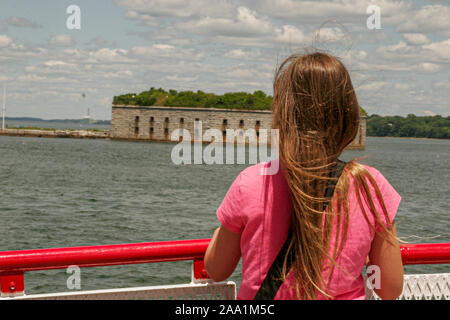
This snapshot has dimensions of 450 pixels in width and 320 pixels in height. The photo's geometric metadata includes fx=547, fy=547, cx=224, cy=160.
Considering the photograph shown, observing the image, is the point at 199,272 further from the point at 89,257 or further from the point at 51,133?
the point at 51,133

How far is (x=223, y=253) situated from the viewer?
1.69m

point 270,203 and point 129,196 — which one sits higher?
point 270,203

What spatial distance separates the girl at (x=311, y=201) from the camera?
4.99 feet

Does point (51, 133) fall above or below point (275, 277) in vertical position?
below

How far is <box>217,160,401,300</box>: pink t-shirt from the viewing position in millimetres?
1547

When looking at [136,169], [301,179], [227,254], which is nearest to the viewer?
[301,179]

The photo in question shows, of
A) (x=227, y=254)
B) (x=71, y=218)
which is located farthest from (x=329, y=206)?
(x=71, y=218)

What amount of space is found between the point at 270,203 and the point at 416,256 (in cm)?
120

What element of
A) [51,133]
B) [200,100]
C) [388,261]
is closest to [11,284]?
[388,261]

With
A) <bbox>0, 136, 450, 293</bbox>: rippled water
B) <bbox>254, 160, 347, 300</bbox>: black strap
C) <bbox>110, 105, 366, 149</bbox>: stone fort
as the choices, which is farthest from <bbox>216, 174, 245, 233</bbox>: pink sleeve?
<bbox>110, 105, 366, 149</bbox>: stone fort

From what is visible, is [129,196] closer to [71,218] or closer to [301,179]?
[71,218]

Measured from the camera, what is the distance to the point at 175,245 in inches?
91.0

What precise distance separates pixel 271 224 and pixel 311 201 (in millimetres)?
140
